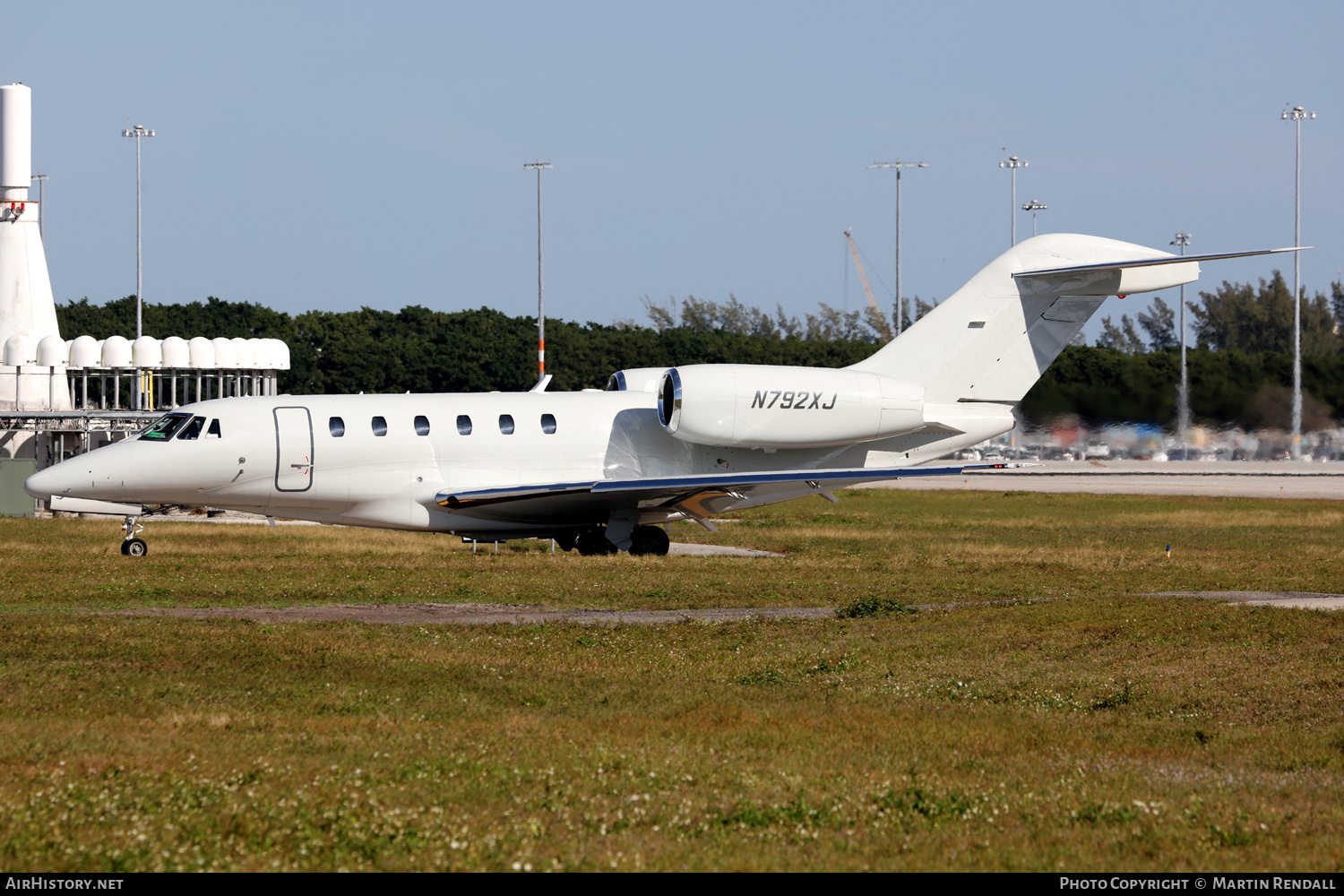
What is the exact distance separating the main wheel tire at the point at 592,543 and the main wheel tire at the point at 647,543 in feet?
2.30

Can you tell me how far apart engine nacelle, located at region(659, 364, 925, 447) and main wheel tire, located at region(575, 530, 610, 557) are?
2.63m

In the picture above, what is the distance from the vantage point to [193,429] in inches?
999

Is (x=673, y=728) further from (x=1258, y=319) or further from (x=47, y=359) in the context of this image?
(x=1258, y=319)

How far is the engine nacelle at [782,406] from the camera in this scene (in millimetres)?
26828

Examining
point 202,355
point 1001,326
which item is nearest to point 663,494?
point 1001,326

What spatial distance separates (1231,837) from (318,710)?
283 inches

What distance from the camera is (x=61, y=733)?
10289 mm

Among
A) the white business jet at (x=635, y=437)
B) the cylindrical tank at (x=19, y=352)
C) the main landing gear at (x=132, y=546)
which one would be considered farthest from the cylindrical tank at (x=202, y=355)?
the white business jet at (x=635, y=437)

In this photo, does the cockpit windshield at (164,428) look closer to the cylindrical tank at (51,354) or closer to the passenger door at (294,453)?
the passenger door at (294,453)

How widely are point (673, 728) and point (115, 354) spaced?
40648 mm

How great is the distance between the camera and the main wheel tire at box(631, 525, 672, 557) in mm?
27766

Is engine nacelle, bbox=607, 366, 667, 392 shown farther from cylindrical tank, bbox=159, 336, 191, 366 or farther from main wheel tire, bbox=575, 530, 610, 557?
cylindrical tank, bbox=159, 336, 191, 366

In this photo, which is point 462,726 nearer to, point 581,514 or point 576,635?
point 576,635
